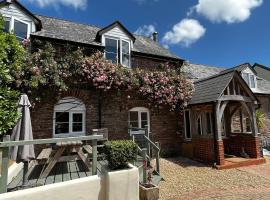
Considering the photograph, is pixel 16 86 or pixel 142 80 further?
pixel 142 80

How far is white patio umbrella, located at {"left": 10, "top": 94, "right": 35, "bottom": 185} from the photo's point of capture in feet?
16.8

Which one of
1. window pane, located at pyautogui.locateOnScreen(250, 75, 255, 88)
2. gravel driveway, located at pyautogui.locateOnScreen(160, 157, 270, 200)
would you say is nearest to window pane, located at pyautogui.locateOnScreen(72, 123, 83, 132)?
gravel driveway, located at pyautogui.locateOnScreen(160, 157, 270, 200)

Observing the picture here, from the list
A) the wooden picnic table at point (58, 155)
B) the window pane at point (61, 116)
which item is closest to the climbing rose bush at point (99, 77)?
the window pane at point (61, 116)

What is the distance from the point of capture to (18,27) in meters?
10.1

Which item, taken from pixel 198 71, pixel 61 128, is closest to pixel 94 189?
pixel 61 128

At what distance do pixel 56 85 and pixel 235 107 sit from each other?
35.7 ft

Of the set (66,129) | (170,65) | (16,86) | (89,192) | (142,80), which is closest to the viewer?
(89,192)

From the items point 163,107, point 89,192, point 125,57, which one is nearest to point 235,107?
point 163,107

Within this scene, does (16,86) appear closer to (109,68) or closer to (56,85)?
(56,85)

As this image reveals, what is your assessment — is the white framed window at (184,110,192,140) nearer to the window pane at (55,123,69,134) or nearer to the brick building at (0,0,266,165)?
the brick building at (0,0,266,165)

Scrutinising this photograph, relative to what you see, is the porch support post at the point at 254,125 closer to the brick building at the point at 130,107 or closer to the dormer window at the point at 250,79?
the brick building at the point at 130,107

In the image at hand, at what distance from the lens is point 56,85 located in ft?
31.0

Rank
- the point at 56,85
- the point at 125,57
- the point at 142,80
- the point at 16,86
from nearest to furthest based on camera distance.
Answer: the point at 16,86 < the point at 56,85 < the point at 142,80 < the point at 125,57

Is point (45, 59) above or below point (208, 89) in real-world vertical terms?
above
